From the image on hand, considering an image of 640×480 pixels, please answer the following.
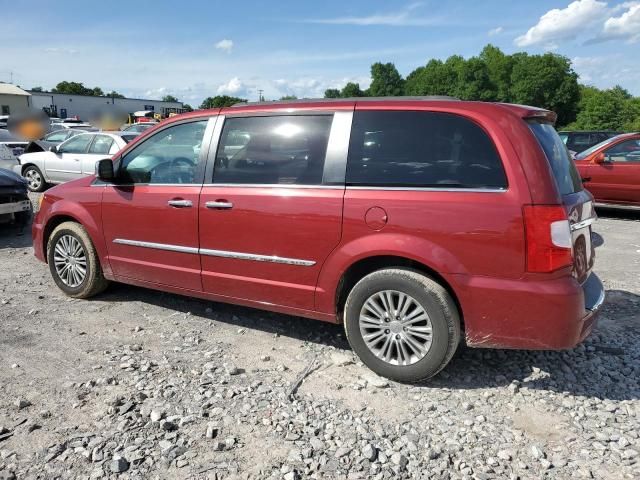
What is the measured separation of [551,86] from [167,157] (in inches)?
3308

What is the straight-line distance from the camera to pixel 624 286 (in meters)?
5.59

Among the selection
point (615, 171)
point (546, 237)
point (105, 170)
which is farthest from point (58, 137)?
point (546, 237)

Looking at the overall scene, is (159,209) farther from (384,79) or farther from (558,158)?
(384,79)

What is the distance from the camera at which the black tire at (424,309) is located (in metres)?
3.35

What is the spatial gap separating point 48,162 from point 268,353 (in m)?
10.9

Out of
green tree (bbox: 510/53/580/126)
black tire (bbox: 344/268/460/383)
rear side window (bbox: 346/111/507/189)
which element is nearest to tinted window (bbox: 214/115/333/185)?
rear side window (bbox: 346/111/507/189)

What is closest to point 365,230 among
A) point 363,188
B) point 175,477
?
point 363,188

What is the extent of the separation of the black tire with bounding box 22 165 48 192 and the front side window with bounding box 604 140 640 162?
12605 mm

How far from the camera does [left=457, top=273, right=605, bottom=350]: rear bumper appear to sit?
3.10m

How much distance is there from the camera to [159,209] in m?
4.41

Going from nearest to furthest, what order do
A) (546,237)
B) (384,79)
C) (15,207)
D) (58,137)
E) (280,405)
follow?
1. (546,237)
2. (280,405)
3. (15,207)
4. (58,137)
5. (384,79)

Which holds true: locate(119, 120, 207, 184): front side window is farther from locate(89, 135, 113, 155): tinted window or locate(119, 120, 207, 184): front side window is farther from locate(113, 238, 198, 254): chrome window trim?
locate(89, 135, 113, 155): tinted window

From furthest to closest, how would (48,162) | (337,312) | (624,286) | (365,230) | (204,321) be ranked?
(48,162)
(624,286)
(204,321)
(337,312)
(365,230)

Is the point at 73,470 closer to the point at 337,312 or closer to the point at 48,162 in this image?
the point at 337,312
